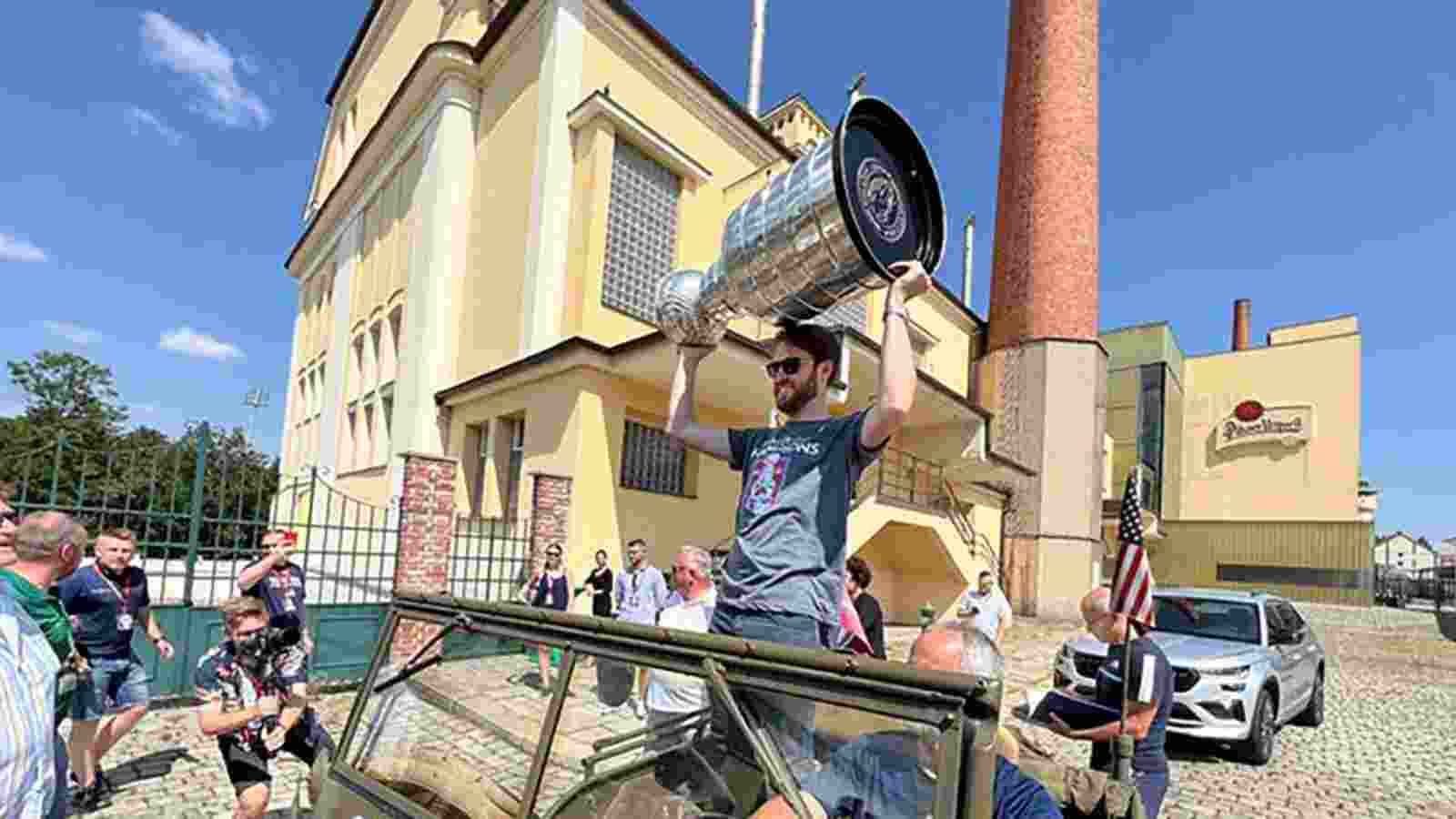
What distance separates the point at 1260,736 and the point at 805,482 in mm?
7819

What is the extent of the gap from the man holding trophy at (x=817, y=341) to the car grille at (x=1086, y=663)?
6.99m

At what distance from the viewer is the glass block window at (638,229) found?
1513cm

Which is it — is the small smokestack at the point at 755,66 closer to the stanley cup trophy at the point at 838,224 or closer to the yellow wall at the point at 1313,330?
the stanley cup trophy at the point at 838,224

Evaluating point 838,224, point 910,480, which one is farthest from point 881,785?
point 910,480

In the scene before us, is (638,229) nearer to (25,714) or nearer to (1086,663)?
(1086,663)

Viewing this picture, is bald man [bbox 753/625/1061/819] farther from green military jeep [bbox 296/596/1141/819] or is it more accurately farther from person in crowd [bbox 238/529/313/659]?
person in crowd [bbox 238/529/313/659]

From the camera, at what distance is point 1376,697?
12.8 metres

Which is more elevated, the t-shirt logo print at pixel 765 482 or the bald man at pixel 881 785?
the t-shirt logo print at pixel 765 482

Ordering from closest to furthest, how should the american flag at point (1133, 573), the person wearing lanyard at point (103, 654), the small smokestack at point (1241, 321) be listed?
the american flag at point (1133, 573) < the person wearing lanyard at point (103, 654) < the small smokestack at point (1241, 321)

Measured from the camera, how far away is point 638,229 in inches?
615

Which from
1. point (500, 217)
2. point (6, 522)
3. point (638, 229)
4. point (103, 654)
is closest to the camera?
point (103, 654)

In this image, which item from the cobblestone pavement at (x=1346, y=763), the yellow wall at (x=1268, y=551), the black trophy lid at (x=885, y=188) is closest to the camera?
the black trophy lid at (x=885, y=188)

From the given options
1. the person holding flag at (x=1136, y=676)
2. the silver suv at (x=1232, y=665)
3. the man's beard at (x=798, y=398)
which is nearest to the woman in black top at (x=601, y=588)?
the silver suv at (x=1232, y=665)

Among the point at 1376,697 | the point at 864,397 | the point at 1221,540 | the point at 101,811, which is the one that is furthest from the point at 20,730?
the point at 1221,540
